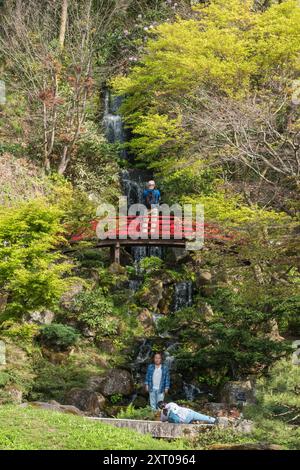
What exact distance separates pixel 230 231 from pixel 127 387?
4.27 m

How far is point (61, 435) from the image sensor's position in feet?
29.6

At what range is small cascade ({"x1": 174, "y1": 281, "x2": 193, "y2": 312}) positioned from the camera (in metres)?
19.9

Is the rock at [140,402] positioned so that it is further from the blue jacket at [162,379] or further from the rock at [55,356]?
the blue jacket at [162,379]

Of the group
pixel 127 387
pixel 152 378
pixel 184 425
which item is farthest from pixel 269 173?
pixel 184 425

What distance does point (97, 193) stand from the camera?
84.2 feet

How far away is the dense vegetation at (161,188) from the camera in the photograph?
14414mm

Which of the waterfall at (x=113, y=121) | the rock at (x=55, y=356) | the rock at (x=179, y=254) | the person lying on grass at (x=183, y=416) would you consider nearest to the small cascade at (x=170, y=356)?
the rock at (x=55, y=356)

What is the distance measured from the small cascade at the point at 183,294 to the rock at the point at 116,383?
3.93 m

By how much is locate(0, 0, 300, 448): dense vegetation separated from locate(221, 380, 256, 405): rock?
18.5 inches

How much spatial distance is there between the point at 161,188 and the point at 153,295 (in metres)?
6.66

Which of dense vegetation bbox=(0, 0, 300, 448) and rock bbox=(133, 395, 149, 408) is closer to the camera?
dense vegetation bbox=(0, 0, 300, 448)

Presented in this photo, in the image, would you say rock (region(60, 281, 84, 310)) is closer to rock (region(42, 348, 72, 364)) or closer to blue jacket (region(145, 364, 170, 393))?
rock (region(42, 348, 72, 364))

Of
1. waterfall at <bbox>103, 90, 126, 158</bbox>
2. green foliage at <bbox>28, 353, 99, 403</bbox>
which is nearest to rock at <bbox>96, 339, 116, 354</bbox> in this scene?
green foliage at <bbox>28, 353, 99, 403</bbox>
